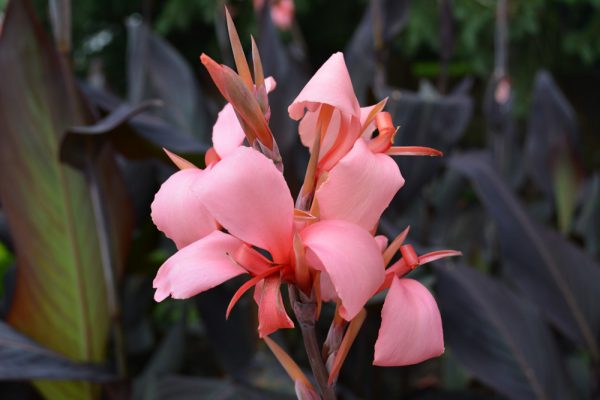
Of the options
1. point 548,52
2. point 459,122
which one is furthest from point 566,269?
point 548,52

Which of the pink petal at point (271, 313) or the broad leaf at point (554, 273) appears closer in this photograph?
the pink petal at point (271, 313)

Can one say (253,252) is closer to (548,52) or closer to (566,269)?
(566,269)

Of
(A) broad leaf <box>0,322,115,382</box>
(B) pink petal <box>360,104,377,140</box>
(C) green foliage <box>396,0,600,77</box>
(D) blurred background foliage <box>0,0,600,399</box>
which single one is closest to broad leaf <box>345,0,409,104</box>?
(D) blurred background foliage <box>0,0,600,399</box>

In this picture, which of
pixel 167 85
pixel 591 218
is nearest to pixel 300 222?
pixel 167 85

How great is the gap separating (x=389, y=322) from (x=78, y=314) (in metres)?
0.61

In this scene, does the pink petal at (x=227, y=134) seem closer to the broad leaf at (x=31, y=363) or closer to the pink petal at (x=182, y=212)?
the pink petal at (x=182, y=212)

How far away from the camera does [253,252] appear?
320mm

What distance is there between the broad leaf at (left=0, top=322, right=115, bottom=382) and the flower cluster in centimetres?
38

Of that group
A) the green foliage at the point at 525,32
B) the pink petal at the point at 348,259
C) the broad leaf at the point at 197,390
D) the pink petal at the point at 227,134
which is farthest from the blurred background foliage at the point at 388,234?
the green foliage at the point at 525,32

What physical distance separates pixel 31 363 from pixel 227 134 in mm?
420

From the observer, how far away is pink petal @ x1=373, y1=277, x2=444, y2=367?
295mm

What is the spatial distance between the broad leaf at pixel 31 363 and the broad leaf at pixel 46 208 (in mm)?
123

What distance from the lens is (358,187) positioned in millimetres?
306

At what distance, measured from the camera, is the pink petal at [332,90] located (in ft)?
1.02
